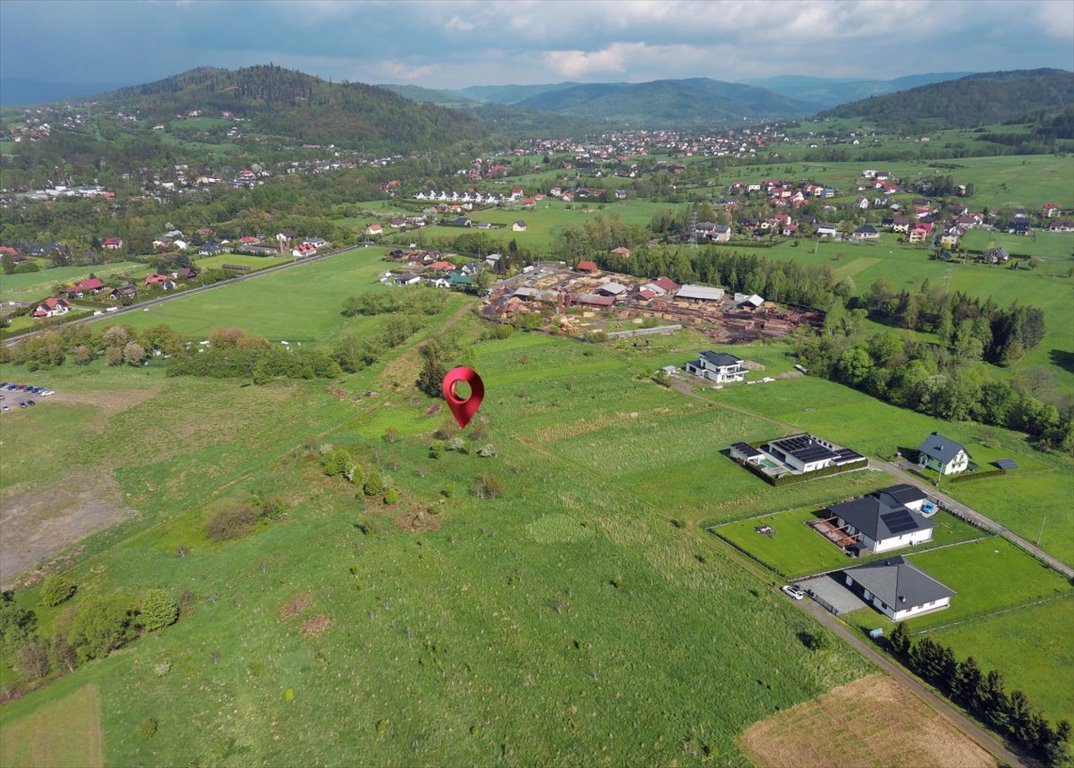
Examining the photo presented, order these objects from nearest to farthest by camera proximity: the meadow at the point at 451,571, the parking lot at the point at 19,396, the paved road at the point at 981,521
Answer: the meadow at the point at 451,571 < the paved road at the point at 981,521 < the parking lot at the point at 19,396

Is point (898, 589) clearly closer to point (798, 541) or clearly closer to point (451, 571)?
point (798, 541)

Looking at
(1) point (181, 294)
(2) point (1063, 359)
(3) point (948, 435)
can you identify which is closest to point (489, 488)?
(3) point (948, 435)

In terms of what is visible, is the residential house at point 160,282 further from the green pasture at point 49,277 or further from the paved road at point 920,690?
the paved road at point 920,690

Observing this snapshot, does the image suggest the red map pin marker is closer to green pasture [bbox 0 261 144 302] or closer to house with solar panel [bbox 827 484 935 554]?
house with solar panel [bbox 827 484 935 554]

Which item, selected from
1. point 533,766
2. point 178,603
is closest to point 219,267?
point 178,603

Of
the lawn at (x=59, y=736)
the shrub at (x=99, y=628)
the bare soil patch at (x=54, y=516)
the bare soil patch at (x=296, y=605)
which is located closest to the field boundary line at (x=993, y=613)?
the bare soil patch at (x=296, y=605)

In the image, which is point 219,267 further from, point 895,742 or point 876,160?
point 876,160
